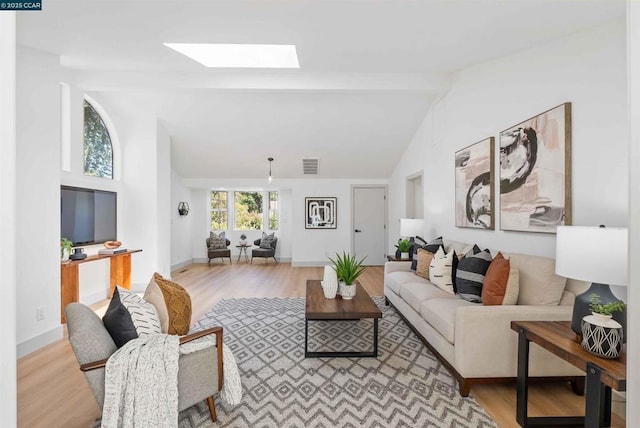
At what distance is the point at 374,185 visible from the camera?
7281mm

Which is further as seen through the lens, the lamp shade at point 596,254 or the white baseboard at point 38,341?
the white baseboard at point 38,341

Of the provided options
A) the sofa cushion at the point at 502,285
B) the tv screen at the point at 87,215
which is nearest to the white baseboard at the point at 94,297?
the tv screen at the point at 87,215

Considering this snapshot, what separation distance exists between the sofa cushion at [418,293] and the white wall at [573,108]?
824 mm

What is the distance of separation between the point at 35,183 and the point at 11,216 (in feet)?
9.51

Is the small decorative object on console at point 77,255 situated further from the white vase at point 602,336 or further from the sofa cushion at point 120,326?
the white vase at point 602,336

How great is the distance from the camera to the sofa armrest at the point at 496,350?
6.68 feet

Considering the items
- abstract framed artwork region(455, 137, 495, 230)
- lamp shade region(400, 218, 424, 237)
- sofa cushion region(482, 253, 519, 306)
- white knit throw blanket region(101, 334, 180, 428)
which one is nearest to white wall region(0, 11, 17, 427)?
white knit throw blanket region(101, 334, 180, 428)

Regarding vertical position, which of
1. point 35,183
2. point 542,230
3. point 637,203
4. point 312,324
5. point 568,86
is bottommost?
point 312,324

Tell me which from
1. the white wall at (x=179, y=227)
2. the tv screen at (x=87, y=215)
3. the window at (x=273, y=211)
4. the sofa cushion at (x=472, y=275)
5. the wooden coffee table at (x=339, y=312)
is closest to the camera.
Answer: the wooden coffee table at (x=339, y=312)

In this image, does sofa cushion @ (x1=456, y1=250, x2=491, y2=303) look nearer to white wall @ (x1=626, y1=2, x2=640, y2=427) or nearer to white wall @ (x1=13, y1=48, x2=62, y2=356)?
white wall @ (x1=626, y1=2, x2=640, y2=427)

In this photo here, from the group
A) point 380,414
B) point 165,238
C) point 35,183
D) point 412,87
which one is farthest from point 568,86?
point 165,238

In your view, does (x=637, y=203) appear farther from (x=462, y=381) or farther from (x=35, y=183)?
(x=35, y=183)

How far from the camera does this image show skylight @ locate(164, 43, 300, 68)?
3.44 metres

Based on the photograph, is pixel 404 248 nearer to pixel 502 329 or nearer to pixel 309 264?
pixel 502 329
